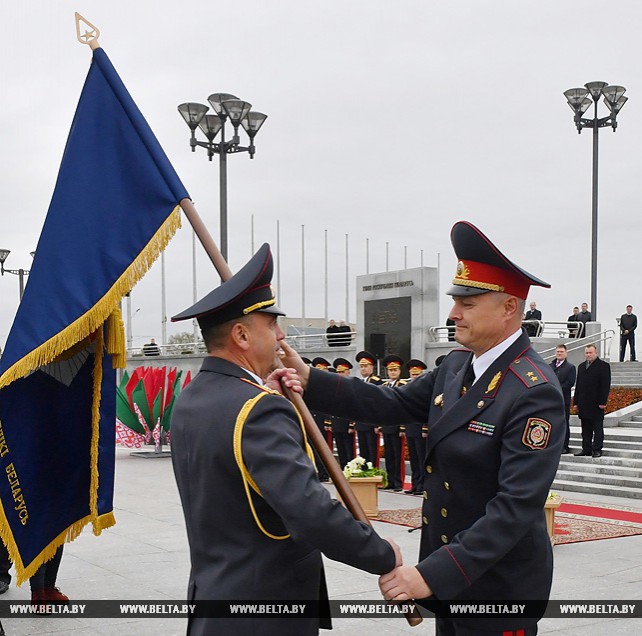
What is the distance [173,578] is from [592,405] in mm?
8872

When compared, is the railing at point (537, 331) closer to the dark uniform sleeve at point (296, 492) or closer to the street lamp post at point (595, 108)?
the street lamp post at point (595, 108)

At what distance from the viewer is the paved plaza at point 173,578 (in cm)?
530

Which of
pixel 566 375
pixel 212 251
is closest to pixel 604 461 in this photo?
pixel 566 375

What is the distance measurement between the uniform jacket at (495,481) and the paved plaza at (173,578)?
8.74 ft

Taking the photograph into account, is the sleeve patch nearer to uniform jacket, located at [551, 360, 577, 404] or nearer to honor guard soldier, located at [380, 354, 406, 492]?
honor guard soldier, located at [380, 354, 406, 492]

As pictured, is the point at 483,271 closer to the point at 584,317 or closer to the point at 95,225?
the point at 95,225

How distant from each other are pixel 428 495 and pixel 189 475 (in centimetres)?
93

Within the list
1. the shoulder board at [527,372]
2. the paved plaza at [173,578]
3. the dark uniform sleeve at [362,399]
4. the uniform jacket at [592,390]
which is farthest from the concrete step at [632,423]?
the shoulder board at [527,372]

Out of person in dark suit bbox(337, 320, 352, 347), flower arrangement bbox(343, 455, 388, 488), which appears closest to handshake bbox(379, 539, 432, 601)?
flower arrangement bbox(343, 455, 388, 488)

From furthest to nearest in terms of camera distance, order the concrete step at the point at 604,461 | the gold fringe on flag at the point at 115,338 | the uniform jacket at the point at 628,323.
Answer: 1. the uniform jacket at the point at 628,323
2. the concrete step at the point at 604,461
3. the gold fringe on flag at the point at 115,338

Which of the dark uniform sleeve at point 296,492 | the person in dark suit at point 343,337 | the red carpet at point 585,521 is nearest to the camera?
the dark uniform sleeve at point 296,492

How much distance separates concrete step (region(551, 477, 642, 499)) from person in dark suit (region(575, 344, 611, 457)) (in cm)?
122

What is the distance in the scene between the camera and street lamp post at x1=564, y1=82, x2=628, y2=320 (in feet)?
67.1

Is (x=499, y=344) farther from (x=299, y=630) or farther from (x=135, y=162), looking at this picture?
(x=135, y=162)
